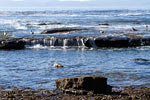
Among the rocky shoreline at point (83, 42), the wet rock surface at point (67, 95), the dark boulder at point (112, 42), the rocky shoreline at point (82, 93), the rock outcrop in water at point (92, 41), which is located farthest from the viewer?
the rock outcrop in water at point (92, 41)

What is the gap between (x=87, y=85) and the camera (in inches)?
595

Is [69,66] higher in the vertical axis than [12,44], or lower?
lower

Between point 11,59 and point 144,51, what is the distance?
37.3 ft

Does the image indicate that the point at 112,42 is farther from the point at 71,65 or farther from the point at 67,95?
the point at 67,95

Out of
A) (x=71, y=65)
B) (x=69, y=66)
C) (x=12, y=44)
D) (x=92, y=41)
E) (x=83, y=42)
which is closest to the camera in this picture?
(x=69, y=66)

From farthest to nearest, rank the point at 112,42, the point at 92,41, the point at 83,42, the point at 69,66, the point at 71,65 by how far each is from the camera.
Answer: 1. the point at 83,42
2. the point at 92,41
3. the point at 112,42
4. the point at 71,65
5. the point at 69,66

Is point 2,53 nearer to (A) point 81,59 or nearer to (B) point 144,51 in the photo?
(A) point 81,59

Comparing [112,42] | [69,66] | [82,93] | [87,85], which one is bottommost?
[69,66]

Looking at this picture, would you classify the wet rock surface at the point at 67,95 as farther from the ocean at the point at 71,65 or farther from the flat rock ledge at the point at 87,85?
the ocean at the point at 71,65

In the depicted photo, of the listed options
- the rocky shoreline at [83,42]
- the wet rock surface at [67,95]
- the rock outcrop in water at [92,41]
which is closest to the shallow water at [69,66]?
the wet rock surface at [67,95]

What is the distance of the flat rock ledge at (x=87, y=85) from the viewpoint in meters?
15.0

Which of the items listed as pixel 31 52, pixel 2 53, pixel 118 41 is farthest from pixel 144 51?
pixel 2 53

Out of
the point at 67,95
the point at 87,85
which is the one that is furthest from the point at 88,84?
the point at 67,95

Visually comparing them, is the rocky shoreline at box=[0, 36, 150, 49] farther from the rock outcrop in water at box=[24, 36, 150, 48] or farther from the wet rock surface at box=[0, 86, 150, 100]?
the wet rock surface at box=[0, 86, 150, 100]
